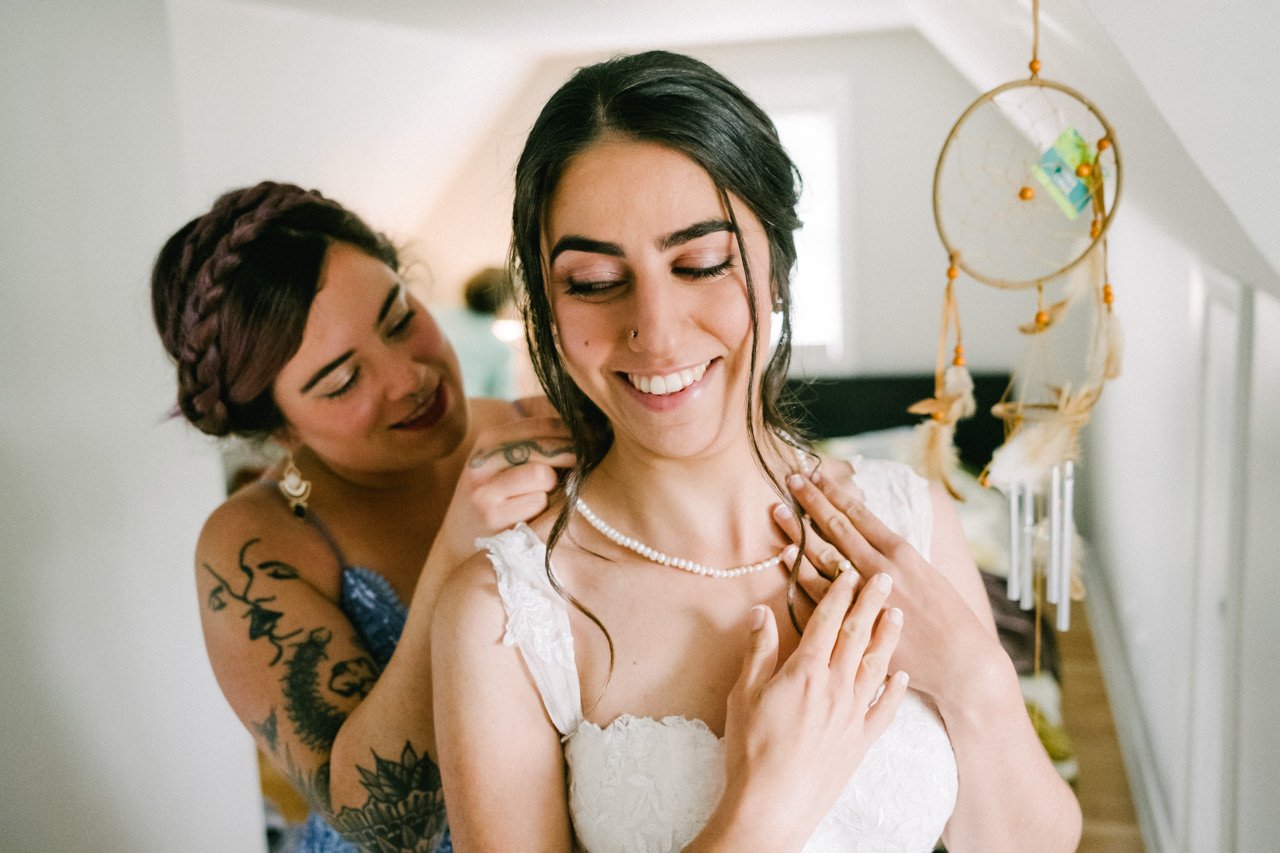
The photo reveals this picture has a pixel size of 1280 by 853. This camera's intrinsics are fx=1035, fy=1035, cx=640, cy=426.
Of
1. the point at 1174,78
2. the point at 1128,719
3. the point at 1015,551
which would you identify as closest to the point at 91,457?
the point at 1015,551

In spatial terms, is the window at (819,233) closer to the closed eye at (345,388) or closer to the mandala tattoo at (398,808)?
the closed eye at (345,388)

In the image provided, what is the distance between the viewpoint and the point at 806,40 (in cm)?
432

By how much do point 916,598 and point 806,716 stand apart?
204mm

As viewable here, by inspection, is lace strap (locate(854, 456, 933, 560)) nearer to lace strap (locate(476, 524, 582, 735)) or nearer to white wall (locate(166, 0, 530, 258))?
lace strap (locate(476, 524, 582, 735))

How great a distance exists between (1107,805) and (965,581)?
219 cm

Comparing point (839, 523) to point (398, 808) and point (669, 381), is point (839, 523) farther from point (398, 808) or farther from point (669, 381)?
point (398, 808)

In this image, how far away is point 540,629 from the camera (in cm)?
116

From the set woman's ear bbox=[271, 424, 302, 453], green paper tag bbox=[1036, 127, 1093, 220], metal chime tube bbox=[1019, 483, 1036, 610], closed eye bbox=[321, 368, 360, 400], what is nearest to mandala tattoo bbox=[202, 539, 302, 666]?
woman's ear bbox=[271, 424, 302, 453]

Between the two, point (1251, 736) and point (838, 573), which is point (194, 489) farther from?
point (1251, 736)

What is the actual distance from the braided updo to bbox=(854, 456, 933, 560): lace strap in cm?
83

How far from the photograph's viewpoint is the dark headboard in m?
4.40

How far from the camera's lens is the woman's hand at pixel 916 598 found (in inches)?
45.1

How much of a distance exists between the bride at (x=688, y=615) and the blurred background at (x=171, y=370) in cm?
34

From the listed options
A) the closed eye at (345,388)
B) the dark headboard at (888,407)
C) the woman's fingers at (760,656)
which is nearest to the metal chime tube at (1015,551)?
the woman's fingers at (760,656)
